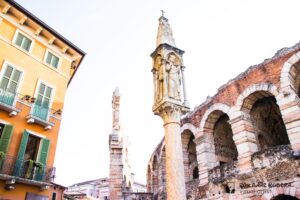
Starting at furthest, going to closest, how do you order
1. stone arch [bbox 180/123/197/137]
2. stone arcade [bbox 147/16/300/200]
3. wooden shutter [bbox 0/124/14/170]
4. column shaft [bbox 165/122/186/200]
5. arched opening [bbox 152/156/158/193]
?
1. arched opening [bbox 152/156/158/193]
2. stone arch [bbox 180/123/197/137]
3. wooden shutter [bbox 0/124/14/170]
4. stone arcade [bbox 147/16/300/200]
5. column shaft [bbox 165/122/186/200]

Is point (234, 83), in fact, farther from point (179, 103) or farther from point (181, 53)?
point (179, 103)

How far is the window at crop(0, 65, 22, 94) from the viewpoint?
12211mm

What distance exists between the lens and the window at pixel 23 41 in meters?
13.6

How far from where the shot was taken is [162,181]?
16.6 meters

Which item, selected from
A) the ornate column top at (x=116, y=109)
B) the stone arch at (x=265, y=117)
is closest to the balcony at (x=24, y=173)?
the ornate column top at (x=116, y=109)

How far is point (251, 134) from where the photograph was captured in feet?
39.3

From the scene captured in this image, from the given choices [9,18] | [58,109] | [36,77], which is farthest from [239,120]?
[9,18]

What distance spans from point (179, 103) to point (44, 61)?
10.8 m

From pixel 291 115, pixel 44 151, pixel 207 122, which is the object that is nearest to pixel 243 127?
pixel 291 115

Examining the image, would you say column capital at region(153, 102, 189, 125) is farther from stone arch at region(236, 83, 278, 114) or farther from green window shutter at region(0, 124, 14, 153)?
green window shutter at region(0, 124, 14, 153)

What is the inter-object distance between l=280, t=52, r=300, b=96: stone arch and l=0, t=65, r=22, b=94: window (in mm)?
11915

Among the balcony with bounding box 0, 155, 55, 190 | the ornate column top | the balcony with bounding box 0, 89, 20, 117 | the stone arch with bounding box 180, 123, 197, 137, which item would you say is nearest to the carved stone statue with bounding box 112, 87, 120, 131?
the ornate column top

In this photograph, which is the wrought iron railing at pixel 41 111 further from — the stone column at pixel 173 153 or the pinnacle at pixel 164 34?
the stone column at pixel 173 153

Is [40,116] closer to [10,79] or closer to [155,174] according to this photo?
[10,79]
